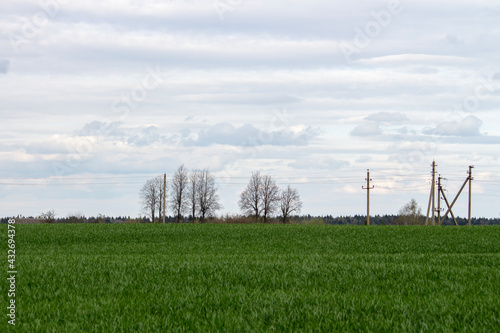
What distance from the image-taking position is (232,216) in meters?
110

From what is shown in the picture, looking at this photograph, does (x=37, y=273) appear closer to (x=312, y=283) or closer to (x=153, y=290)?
(x=153, y=290)

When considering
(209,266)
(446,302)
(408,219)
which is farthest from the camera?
(408,219)

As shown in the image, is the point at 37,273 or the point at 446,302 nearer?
the point at 446,302

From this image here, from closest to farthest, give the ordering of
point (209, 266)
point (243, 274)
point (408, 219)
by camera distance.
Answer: point (243, 274) → point (209, 266) → point (408, 219)

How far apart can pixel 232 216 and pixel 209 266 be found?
92218mm

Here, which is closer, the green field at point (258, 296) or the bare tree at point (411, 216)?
the green field at point (258, 296)

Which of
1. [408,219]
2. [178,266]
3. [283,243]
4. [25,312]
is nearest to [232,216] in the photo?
[408,219]

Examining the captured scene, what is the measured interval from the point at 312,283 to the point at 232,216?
95404 millimetres

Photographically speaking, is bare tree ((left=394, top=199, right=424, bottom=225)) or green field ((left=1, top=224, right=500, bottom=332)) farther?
bare tree ((left=394, top=199, right=424, bottom=225))

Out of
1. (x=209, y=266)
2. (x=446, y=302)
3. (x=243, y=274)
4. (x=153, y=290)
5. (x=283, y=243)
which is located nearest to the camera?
(x=446, y=302)

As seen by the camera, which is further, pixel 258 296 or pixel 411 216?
pixel 411 216

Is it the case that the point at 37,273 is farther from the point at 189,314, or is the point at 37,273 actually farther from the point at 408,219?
the point at 408,219

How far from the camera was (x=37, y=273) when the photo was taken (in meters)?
17.6

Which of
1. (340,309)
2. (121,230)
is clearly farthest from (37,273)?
(121,230)
